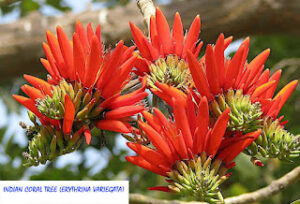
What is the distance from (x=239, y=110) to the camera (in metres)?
0.76

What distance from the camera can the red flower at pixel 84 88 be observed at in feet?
2.56

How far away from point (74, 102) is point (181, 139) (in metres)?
0.19

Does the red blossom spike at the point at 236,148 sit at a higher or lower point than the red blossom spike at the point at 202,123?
lower

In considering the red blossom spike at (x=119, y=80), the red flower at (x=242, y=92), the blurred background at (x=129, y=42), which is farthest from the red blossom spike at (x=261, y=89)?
the blurred background at (x=129, y=42)

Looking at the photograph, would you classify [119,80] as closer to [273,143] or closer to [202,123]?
[202,123]

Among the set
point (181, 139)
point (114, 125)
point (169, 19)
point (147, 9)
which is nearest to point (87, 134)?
point (114, 125)

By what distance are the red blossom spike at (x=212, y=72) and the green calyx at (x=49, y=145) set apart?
9.1 inches

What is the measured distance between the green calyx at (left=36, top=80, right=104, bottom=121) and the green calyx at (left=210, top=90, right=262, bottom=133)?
0.63 feet

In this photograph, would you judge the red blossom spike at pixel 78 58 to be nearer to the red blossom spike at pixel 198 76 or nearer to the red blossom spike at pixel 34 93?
the red blossom spike at pixel 34 93

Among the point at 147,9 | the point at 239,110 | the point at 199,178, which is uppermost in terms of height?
the point at 147,9

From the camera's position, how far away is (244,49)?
776 millimetres

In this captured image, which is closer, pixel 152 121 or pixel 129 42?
pixel 152 121

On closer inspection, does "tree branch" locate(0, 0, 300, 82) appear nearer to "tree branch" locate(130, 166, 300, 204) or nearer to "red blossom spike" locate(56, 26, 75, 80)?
"tree branch" locate(130, 166, 300, 204)

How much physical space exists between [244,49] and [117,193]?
0.43 metres
